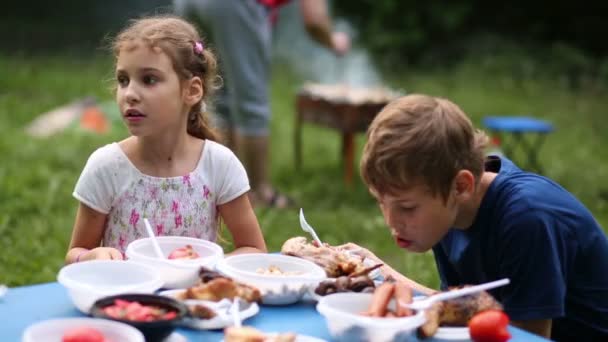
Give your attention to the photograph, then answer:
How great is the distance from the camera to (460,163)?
2.02 metres


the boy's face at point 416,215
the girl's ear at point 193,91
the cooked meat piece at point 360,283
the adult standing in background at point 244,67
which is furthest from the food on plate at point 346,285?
the adult standing in background at point 244,67

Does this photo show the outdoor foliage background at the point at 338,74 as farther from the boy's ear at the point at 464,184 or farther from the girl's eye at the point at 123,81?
the boy's ear at the point at 464,184

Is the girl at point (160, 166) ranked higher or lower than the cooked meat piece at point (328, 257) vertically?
higher

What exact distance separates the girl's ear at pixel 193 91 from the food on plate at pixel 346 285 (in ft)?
2.85

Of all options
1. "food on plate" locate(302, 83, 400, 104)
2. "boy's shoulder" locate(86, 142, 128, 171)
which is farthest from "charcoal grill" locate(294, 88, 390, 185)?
"boy's shoulder" locate(86, 142, 128, 171)

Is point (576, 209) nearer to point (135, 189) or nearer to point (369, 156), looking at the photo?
point (369, 156)

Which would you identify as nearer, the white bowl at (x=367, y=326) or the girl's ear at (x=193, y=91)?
the white bowl at (x=367, y=326)

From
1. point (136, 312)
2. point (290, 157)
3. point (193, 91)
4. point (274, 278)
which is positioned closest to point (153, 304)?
point (136, 312)

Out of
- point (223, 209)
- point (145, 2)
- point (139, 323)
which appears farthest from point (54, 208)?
point (145, 2)

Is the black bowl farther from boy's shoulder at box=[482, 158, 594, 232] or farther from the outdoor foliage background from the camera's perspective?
the outdoor foliage background

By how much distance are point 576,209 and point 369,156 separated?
1.91 feet

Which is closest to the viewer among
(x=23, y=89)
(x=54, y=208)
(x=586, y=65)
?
(x=54, y=208)

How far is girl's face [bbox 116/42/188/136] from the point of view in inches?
95.5

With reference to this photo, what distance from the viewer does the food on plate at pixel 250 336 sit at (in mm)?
1623
